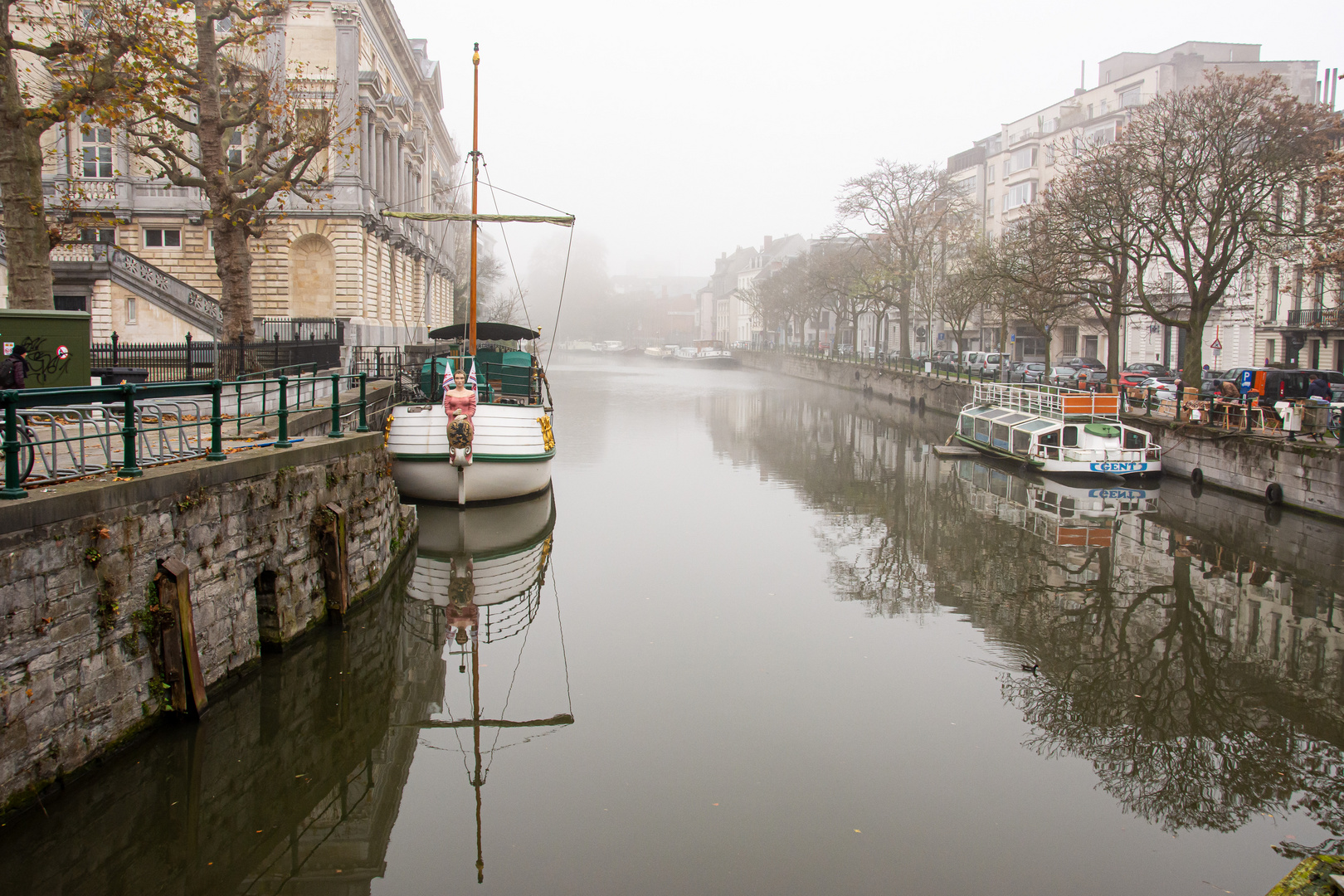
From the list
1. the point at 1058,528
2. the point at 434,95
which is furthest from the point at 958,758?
the point at 434,95

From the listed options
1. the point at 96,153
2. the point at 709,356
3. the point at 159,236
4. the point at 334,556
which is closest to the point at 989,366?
the point at 159,236

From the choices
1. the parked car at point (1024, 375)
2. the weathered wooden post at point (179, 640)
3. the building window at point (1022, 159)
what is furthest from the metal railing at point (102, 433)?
the building window at point (1022, 159)

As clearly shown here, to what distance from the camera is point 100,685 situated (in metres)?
7.35

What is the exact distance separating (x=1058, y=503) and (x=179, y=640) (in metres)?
19.1

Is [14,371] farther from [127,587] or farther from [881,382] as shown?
[881,382]

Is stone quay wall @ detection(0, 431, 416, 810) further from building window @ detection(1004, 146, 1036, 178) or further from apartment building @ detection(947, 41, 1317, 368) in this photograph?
building window @ detection(1004, 146, 1036, 178)

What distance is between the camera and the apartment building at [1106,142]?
45.8m

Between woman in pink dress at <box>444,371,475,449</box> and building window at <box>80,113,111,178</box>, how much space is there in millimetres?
21474

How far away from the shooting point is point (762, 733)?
30.4 feet

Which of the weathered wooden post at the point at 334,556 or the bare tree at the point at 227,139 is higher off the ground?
the bare tree at the point at 227,139

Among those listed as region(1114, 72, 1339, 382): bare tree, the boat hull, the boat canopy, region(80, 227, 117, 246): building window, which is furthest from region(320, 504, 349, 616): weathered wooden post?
region(80, 227, 117, 246): building window

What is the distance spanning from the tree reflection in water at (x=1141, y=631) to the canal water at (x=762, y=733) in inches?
2.1

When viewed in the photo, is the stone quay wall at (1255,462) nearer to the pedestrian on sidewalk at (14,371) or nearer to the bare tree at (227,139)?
the bare tree at (227,139)

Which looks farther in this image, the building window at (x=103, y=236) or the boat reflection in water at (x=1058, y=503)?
the building window at (x=103, y=236)
